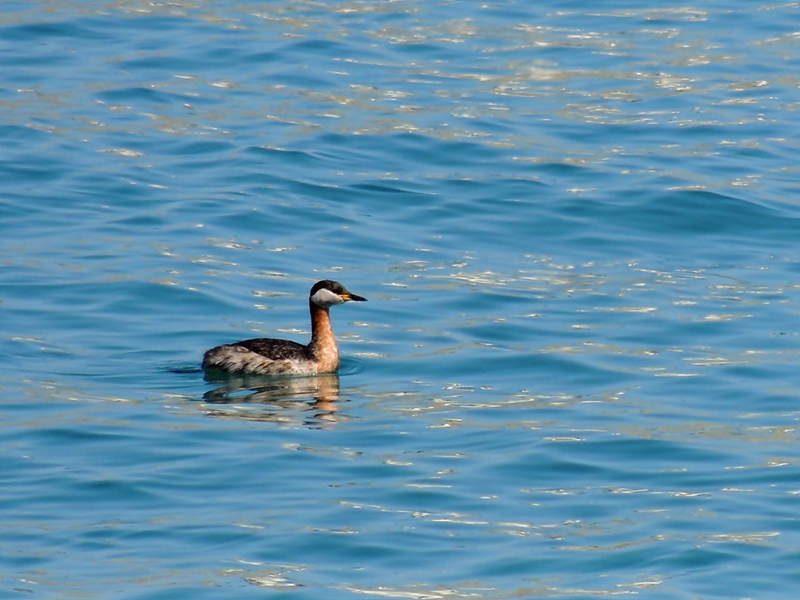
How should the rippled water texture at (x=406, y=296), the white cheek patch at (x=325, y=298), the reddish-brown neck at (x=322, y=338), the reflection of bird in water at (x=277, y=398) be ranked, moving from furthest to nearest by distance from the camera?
the white cheek patch at (x=325, y=298) → the reddish-brown neck at (x=322, y=338) → the reflection of bird in water at (x=277, y=398) → the rippled water texture at (x=406, y=296)

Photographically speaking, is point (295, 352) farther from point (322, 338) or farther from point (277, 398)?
point (277, 398)

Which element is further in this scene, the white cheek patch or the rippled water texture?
the white cheek patch

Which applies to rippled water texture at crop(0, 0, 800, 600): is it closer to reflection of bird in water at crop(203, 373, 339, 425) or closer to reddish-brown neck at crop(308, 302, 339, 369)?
reflection of bird in water at crop(203, 373, 339, 425)

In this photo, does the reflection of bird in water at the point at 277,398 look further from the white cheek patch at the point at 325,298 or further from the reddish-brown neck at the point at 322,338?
the white cheek patch at the point at 325,298

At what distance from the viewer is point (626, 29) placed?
2847cm

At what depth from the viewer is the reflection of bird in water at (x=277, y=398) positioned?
14.0 metres

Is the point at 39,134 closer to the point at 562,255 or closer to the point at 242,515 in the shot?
the point at 562,255

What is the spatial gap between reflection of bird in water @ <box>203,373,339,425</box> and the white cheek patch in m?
0.75

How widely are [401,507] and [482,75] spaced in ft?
51.4

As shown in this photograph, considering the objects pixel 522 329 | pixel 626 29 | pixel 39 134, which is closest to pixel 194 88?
pixel 39 134

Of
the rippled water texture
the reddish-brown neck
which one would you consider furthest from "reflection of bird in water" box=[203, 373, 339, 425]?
the reddish-brown neck

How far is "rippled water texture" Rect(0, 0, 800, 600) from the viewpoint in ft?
34.7

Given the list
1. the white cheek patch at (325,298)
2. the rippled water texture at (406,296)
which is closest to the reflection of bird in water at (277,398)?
the rippled water texture at (406,296)

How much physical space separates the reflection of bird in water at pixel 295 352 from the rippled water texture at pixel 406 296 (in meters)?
0.18
